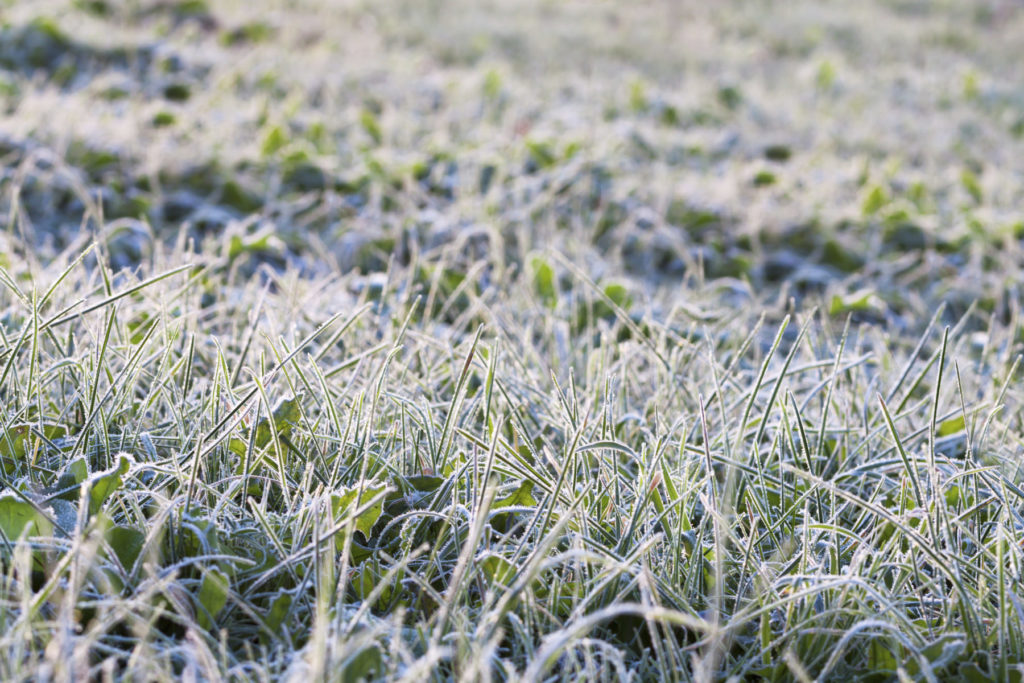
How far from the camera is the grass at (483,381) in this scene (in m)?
1.03

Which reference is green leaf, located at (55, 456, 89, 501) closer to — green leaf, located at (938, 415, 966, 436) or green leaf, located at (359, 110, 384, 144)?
green leaf, located at (938, 415, 966, 436)

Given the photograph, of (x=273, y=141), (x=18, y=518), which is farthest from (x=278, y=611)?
(x=273, y=141)

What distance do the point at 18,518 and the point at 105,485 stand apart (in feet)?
0.33

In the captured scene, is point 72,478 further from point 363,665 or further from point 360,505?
point 363,665

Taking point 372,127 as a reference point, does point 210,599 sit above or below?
below

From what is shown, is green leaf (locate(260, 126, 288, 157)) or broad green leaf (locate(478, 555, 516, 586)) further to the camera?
green leaf (locate(260, 126, 288, 157))

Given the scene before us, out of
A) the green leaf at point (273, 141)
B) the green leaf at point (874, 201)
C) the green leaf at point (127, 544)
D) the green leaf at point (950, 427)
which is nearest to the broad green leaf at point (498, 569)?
the green leaf at point (127, 544)

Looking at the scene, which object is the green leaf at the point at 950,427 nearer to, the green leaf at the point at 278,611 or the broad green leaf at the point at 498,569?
the broad green leaf at the point at 498,569

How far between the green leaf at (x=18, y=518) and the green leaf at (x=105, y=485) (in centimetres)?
6

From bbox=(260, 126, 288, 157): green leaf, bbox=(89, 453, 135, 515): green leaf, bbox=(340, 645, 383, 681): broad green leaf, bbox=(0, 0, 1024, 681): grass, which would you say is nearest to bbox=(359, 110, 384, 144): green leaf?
bbox=(0, 0, 1024, 681): grass

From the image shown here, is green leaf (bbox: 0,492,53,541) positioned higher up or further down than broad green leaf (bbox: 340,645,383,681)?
higher up

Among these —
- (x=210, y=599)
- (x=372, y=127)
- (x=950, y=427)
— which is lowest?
(x=950, y=427)

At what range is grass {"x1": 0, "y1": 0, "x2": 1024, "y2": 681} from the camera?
40.4 inches

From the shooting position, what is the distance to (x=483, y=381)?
1.58 m
